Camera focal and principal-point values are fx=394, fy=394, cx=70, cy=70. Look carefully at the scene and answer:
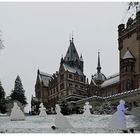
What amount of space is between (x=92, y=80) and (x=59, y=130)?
2.41 ft

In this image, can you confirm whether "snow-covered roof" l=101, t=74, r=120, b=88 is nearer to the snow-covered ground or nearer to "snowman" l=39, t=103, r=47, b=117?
the snow-covered ground

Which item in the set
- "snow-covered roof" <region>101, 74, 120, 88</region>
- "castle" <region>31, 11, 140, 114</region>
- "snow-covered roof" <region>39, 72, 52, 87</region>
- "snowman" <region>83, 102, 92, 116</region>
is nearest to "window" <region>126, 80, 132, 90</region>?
"castle" <region>31, 11, 140, 114</region>

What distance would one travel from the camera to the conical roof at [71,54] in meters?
4.65

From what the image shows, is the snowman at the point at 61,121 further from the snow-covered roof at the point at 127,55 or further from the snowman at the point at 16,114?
the snow-covered roof at the point at 127,55

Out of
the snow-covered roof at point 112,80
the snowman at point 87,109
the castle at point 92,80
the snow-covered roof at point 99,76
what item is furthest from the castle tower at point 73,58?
the snowman at point 87,109

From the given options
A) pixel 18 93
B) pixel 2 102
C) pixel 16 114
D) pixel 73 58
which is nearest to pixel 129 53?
pixel 73 58

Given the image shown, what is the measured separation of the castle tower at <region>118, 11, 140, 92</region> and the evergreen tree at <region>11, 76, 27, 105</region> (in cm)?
115

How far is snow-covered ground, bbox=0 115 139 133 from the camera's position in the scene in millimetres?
4320

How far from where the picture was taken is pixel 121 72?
4625 mm

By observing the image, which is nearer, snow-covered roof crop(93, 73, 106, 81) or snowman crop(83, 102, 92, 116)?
snowman crop(83, 102, 92, 116)

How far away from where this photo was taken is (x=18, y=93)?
4.64 meters

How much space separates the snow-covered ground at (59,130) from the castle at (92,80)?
0.61 feet

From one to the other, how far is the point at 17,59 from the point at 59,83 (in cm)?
57

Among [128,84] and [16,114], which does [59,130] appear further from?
[128,84]
